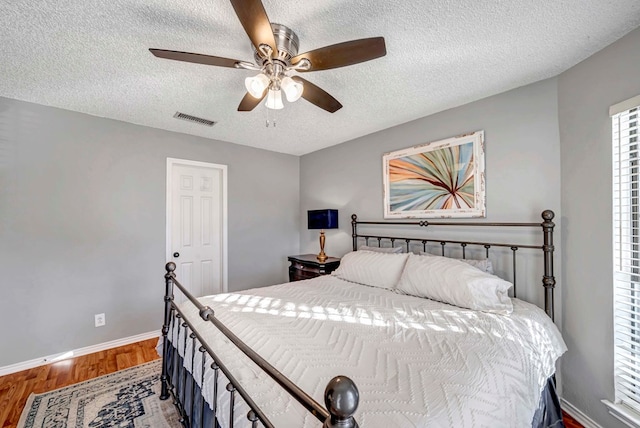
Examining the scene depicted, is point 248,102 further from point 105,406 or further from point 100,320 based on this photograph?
point 100,320

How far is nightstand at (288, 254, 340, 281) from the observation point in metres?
3.31

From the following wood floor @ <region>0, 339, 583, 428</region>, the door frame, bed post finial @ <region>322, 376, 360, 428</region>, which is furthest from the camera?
the door frame

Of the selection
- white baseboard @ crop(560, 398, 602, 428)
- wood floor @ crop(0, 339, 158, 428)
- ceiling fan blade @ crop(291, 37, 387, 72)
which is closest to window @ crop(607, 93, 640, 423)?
white baseboard @ crop(560, 398, 602, 428)

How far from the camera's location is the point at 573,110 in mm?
1869

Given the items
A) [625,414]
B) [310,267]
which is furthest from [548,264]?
[310,267]

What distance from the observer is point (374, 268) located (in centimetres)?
251

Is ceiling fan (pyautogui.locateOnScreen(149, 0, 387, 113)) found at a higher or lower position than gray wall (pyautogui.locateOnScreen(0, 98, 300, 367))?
higher

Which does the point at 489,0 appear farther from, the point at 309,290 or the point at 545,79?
the point at 309,290

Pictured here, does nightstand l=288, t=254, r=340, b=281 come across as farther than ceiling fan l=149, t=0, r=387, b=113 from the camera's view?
Yes

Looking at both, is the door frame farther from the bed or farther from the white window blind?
the white window blind

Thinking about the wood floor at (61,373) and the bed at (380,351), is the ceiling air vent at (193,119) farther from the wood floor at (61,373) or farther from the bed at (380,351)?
the wood floor at (61,373)

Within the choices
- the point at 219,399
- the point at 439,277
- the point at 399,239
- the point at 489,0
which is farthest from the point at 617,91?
the point at 219,399

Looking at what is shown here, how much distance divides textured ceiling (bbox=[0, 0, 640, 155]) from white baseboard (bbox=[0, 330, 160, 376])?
2.40m

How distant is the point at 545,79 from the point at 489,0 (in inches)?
44.7
